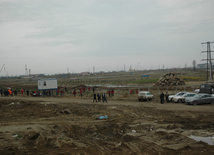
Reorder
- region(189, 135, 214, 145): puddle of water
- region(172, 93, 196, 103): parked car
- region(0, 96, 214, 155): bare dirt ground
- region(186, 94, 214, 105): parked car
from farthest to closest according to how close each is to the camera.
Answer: region(172, 93, 196, 103): parked car
region(186, 94, 214, 105): parked car
region(189, 135, 214, 145): puddle of water
region(0, 96, 214, 155): bare dirt ground

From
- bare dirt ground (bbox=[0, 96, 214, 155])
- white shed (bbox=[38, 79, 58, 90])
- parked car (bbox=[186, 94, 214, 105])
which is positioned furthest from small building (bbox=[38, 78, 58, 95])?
bare dirt ground (bbox=[0, 96, 214, 155])

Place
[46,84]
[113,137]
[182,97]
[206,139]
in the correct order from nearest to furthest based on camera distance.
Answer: [206,139], [113,137], [182,97], [46,84]

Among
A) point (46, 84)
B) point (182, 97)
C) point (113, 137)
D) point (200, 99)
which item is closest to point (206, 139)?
point (113, 137)

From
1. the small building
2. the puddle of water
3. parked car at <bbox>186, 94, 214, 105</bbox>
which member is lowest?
the puddle of water

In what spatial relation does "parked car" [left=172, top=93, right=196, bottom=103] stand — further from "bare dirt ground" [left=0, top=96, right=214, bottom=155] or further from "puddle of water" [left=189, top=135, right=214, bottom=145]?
"puddle of water" [left=189, top=135, right=214, bottom=145]

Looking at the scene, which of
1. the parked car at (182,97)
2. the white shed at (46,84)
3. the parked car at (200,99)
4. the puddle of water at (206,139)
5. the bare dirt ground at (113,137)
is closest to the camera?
the bare dirt ground at (113,137)

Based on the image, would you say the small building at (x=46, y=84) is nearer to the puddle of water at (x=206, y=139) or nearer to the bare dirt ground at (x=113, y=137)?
A: the bare dirt ground at (x=113, y=137)

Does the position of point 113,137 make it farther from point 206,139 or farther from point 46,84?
point 46,84

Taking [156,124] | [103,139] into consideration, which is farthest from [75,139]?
[156,124]

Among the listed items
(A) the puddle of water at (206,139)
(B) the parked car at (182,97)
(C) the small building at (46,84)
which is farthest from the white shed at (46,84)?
(A) the puddle of water at (206,139)

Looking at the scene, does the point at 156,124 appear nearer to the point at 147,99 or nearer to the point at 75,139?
the point at 75,139

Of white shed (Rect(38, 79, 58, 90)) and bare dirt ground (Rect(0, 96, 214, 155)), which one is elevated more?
white shed (Rect(38, 79, 58, 90))

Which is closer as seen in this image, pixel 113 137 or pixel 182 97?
pixel 113 137

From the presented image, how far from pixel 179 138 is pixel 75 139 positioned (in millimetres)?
5826
